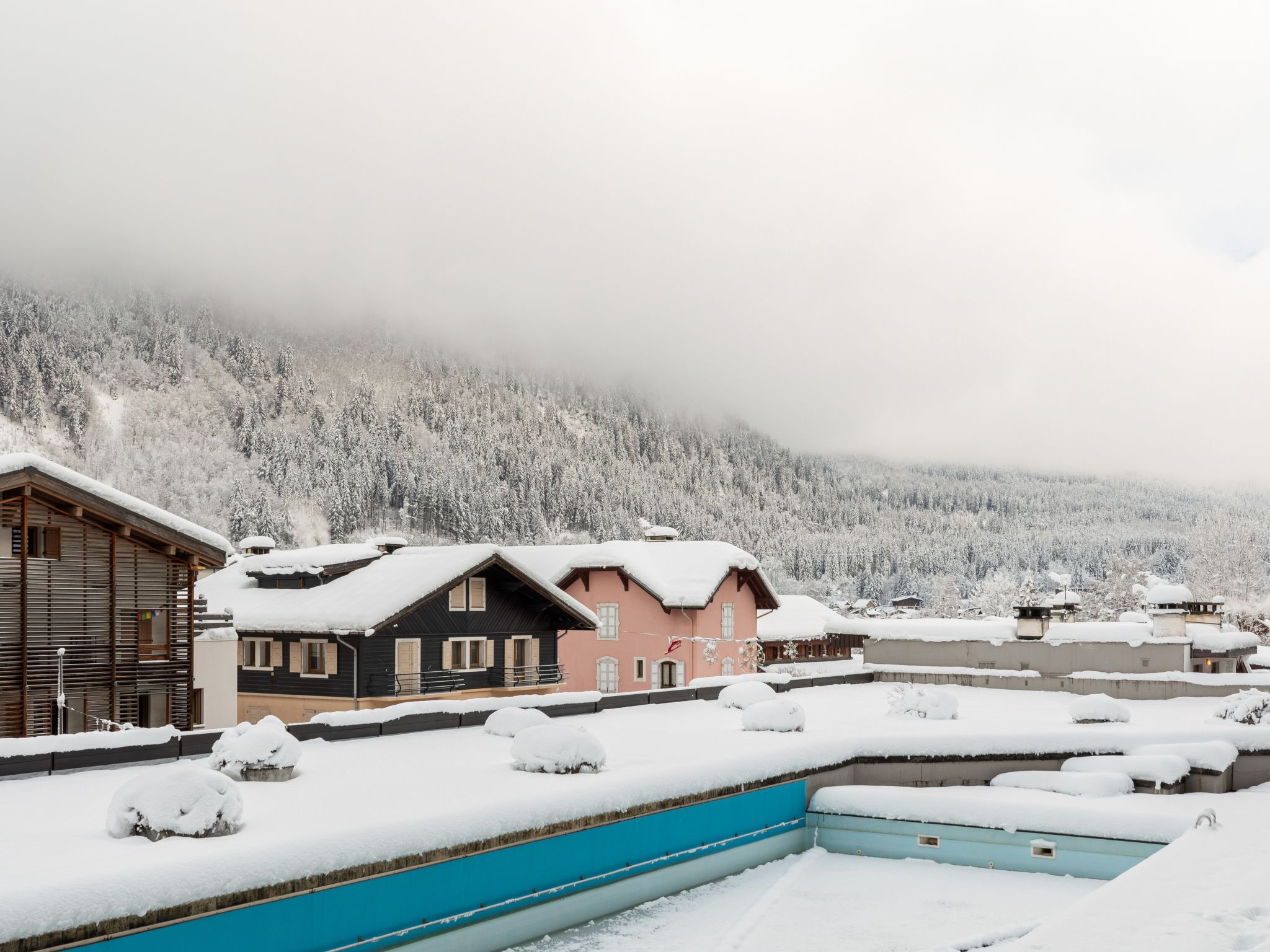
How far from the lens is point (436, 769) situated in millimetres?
20484

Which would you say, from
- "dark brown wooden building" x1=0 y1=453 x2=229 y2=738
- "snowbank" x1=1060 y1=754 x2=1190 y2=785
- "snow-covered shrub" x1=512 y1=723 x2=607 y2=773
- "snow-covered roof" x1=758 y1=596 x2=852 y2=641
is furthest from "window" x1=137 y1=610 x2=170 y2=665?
"snow-covered roof" x1=758 y1=596 x2=852 y2=641

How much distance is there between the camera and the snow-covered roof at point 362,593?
123ft

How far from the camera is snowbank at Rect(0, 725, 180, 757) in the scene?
19.1 meters

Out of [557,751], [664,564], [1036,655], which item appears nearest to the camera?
[557,751]

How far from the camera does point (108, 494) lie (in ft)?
94.5

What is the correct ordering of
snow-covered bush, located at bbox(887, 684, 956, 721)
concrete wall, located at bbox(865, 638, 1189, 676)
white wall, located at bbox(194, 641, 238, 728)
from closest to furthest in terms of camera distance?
snow-covered bush, located at bbox(887, 684, 956, 721) < white wall, located at bbox(194, 641, 238, 728) < concrete wall, located at bbox(865, 638, 1189, 676)

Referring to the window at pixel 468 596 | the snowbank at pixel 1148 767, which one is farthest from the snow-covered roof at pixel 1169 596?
the window at pixel 468 596

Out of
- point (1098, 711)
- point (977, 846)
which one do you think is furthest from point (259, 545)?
point (977, 846)

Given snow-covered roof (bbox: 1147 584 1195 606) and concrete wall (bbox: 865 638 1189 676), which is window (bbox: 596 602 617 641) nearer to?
concrete wall (bbox: 865 638 1189 676)

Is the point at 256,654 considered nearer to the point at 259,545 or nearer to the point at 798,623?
the point at 259,545

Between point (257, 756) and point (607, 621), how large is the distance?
34.0 m

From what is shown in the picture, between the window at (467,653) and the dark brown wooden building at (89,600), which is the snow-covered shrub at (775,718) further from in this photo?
the window at (467,653)

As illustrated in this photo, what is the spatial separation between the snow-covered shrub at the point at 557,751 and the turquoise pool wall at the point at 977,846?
6373 mm

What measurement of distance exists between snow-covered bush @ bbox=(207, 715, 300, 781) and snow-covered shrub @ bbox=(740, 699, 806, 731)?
12107 mm
